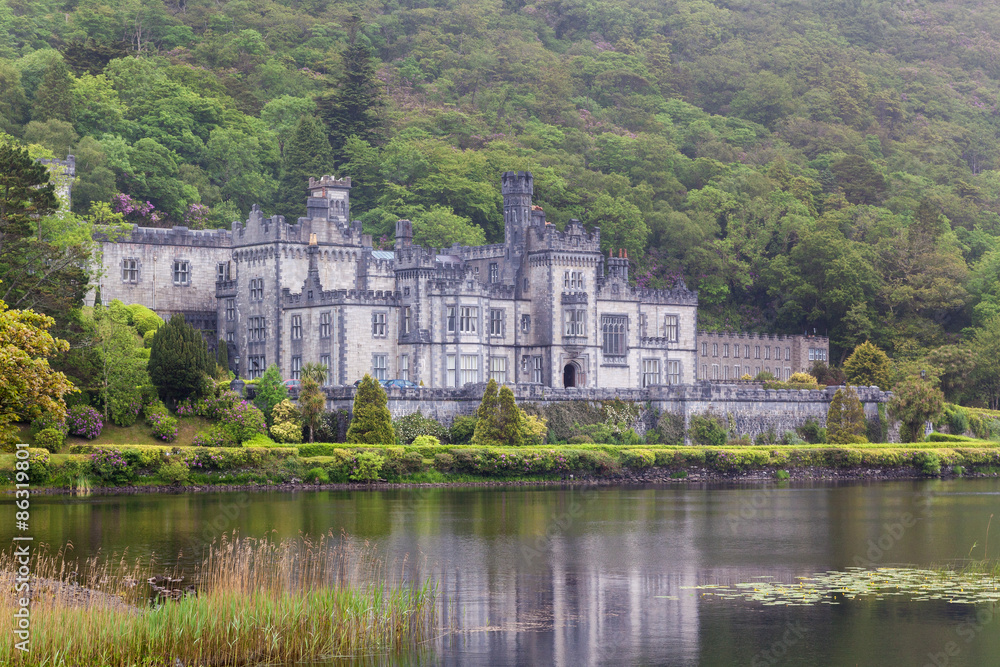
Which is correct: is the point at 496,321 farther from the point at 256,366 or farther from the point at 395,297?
the point at 256,366

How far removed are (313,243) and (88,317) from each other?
687 inches

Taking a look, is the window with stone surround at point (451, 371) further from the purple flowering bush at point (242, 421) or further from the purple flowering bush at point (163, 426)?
the purple flowering bush at point (163, 426)

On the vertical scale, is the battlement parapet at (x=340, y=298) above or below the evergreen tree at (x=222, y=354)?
above

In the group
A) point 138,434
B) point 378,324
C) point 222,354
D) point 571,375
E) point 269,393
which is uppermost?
point 378,324

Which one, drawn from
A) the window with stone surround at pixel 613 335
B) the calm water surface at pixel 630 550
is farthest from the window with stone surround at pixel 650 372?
the calm water surface at pixel 630 550

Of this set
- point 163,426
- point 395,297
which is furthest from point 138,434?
point 395,297

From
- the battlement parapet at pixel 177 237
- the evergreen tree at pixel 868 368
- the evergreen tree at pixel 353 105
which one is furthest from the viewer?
the evergreen tree at pixel 353 105

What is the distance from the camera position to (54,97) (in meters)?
109

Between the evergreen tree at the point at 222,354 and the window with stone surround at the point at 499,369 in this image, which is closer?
the evergreen tree at the point at 222,354

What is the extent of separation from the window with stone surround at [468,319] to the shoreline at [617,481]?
1640 centimetres

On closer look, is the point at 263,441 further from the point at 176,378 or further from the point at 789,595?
the point at 789,595

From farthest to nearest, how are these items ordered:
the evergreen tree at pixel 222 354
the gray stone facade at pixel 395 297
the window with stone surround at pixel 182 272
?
the window with stone surround at pixel 182 272 < the gray stone facade at pixel 395 297 < the evergreen tree at pixel 222 354

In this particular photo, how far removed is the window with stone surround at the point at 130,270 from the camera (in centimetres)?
8562

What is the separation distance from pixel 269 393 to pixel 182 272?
59.4ft
